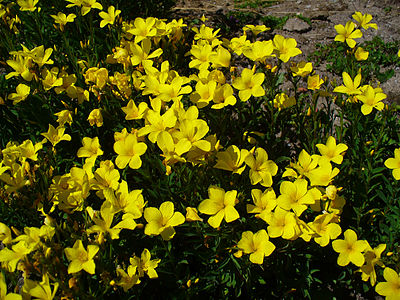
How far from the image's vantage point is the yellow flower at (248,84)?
240 cm

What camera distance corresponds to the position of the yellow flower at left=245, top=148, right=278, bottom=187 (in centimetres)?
211

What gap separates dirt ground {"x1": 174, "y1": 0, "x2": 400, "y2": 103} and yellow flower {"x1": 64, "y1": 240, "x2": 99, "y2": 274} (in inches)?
139

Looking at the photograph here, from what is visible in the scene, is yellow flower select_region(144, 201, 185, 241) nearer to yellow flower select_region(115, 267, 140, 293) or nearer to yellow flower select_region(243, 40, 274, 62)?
yellow flower select_region(115, 267, 140, 293)

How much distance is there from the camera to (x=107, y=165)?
226cm

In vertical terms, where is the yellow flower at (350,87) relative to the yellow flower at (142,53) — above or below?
below

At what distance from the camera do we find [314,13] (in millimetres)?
5109

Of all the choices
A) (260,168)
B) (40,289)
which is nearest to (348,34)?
(260,168)

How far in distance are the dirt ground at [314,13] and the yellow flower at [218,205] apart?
2900 mm

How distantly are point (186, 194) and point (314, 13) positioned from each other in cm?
392

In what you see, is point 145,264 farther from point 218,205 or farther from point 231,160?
point 231,160

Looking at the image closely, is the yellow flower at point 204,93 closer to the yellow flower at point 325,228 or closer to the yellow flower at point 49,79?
the yellow flower at point 325,228

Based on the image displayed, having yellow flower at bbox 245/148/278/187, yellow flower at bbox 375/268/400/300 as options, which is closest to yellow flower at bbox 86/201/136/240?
yellow flower at bbox 245/148/278/187

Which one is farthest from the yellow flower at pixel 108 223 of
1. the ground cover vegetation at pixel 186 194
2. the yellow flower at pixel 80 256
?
the yellow flower at pixel 80 256

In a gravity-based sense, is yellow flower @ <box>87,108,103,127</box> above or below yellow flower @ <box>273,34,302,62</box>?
below
